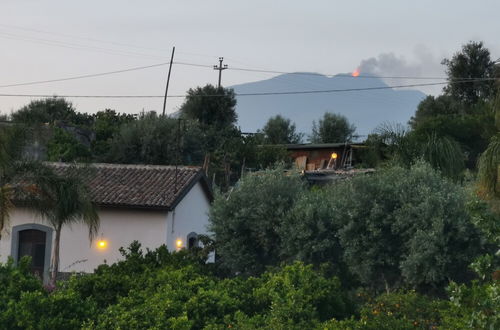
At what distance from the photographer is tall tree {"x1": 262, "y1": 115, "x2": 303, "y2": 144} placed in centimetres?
6494

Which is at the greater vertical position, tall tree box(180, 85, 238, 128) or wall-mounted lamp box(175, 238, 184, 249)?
tall tree box(180, 85, 238, 128)

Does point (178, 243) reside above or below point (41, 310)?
below

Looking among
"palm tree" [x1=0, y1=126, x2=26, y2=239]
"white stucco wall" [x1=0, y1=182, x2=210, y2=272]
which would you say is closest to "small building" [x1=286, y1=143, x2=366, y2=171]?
"white stucco wall" [x1=0, y1=182, x2=210, y2=272]

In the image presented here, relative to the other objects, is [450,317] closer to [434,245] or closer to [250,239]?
[434,245]

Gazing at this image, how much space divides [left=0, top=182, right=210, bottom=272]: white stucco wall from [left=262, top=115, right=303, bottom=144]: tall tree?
36.3 m

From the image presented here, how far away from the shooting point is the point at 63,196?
22.4m

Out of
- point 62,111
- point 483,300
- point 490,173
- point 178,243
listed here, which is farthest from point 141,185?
point 62,111

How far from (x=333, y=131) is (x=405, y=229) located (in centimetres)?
4720

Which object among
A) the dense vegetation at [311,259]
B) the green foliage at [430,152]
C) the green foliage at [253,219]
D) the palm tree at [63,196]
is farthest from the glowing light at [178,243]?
the green foliage at [253,219]

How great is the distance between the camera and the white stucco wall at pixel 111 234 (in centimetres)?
2775

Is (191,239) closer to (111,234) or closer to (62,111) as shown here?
(111,234)

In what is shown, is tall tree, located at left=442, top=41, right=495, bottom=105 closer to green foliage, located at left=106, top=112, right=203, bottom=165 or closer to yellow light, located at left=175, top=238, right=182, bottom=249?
green foliage, located at left=106, top=112, right=203, bottom=165

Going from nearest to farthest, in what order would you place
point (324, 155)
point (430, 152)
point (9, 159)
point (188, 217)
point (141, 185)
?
point (9, 159) < point (430, 152) < point (141, 185) < point (188, 217) < point (324, 155)

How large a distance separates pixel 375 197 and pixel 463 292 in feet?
32.2
